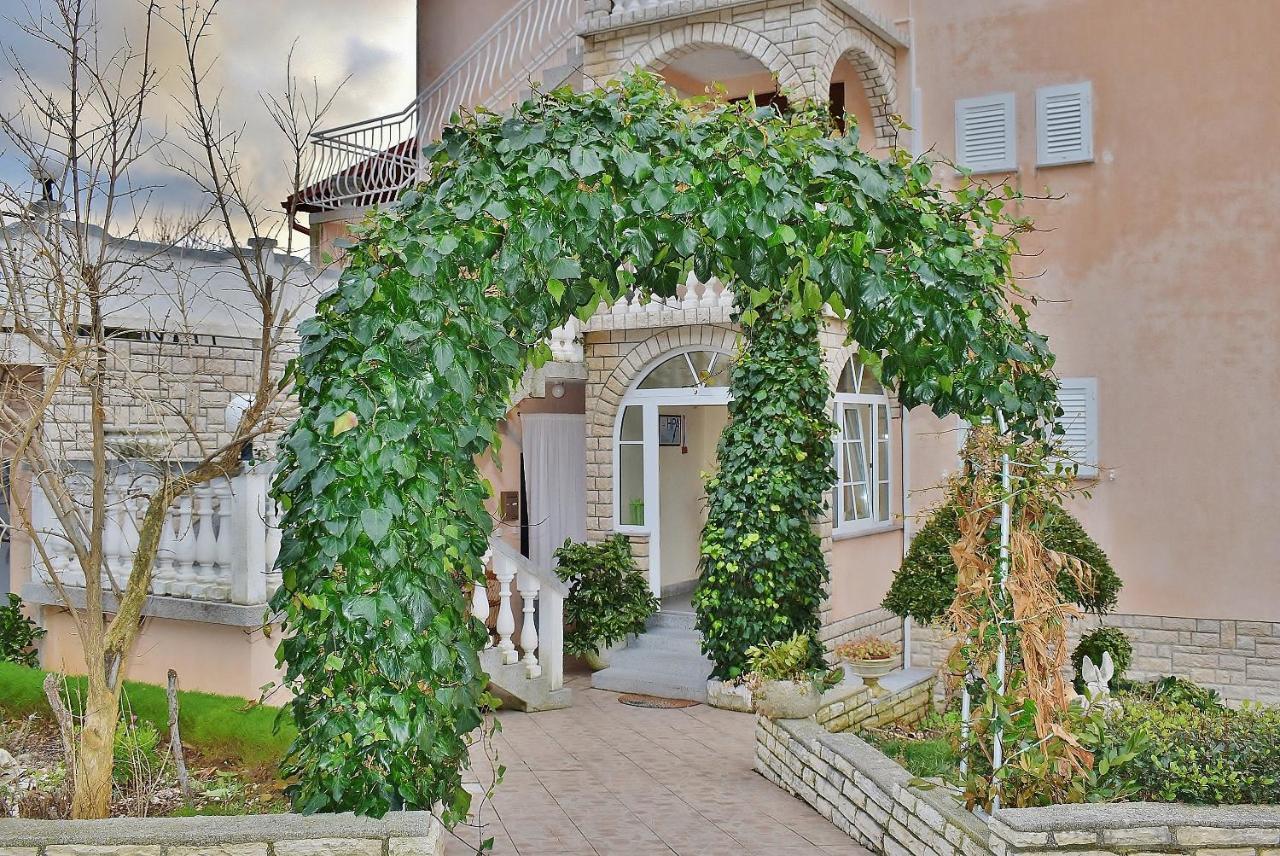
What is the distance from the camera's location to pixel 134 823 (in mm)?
4570

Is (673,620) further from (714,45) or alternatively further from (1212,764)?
(1212,764)

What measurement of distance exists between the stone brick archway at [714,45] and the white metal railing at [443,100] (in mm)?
1399

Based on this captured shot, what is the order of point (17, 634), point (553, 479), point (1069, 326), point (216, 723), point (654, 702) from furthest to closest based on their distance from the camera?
1. point (553, 479)
2. point (1069, 326)
3. point (654, 702)
4. point (17, 634)
5. point (216, 723)

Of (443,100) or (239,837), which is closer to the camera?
(239,837)

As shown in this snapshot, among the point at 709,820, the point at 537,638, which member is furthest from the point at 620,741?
the point at 709,820

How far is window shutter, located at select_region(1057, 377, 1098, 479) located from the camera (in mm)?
10461

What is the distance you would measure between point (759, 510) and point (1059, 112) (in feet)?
15.2

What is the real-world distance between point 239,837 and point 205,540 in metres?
3.49

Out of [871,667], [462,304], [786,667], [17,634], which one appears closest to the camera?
[462,304]

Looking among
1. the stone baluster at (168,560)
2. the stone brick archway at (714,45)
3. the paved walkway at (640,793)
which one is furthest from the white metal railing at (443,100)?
the paved walkway at (640,793)

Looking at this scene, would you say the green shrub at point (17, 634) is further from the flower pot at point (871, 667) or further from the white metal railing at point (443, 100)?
the flower pot at point (871, 667)

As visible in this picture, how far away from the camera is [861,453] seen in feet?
37.7

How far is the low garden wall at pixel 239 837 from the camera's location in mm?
4367

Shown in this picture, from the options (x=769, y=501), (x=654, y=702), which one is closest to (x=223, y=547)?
(x=654, y=702)
